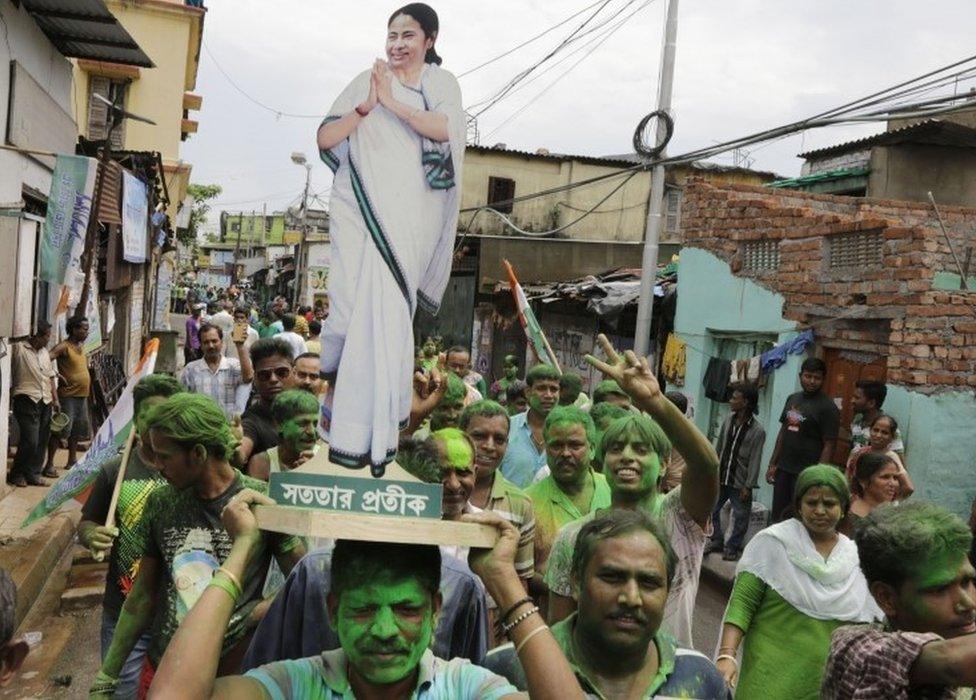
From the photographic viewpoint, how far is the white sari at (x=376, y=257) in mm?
2617

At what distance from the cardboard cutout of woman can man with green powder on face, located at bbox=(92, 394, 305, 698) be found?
75 cm

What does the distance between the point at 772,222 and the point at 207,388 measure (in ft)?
22.8

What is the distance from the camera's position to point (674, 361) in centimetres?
1383

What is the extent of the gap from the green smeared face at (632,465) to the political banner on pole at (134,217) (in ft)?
37.4

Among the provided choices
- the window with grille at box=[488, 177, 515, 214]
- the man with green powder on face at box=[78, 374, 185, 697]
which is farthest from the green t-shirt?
the window with grille at box=[488, 177, 515, 214]

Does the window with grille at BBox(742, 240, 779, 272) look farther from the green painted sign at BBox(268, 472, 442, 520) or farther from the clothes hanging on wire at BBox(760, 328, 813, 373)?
the green painted sign at BBox(268, 472, 442, 520)

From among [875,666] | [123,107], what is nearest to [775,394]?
[875,666]

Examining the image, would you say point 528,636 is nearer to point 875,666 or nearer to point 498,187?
point 875,666

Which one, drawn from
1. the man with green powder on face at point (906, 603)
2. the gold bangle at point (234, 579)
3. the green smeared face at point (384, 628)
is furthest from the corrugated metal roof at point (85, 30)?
the man with green powder on face at point (906, 603)

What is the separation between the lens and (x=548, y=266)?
71.3ft

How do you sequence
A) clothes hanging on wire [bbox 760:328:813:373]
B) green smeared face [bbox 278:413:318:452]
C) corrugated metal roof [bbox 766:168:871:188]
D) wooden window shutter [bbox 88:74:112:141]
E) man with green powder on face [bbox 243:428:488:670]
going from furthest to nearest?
1. wooden window shutter [bbox 88:74:112:141]
2. corrugated metal roof [bbox 766:168:871:188]
3. clothes hanging on wire [bbox 760:328:813:373]
4. green smeared face [bbox 278:413:318:452]
5. man with green powder on face [bbox 243:428:488:670]

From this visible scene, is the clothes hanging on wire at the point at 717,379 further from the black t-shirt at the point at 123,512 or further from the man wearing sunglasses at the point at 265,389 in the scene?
the black t-shirt at the point at 123,512

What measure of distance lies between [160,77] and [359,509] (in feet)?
78.6

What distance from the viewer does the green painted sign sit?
7.81 ft
